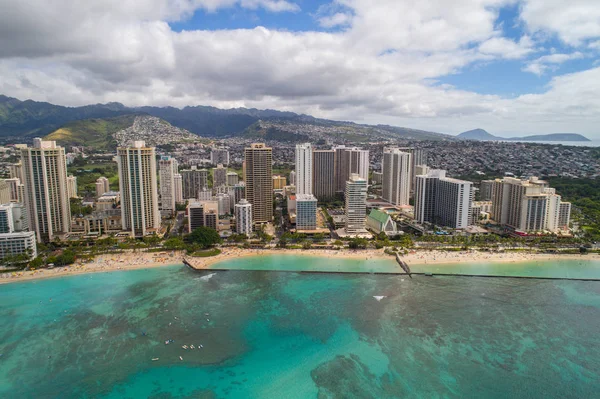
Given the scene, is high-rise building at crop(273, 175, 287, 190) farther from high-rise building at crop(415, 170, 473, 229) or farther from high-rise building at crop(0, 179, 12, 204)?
high-rise building at crop(0, 179, 12, 204)

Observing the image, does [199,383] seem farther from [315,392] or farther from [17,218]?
[17,218]

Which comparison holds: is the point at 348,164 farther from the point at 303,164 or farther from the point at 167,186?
the point at 167,186

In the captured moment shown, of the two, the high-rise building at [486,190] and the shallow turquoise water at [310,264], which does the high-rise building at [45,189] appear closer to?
the shallow turquoise water at [310,264]

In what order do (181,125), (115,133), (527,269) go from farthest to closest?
1. (181,125)
2. (115,133)
3. (527,269)

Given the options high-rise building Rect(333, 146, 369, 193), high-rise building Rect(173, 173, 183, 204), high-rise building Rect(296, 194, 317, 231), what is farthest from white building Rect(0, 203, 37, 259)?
high-rise building Rect(333, 146, 369, 193)

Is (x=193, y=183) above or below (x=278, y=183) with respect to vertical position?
above

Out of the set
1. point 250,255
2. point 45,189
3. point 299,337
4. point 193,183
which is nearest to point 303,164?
point 193,183
